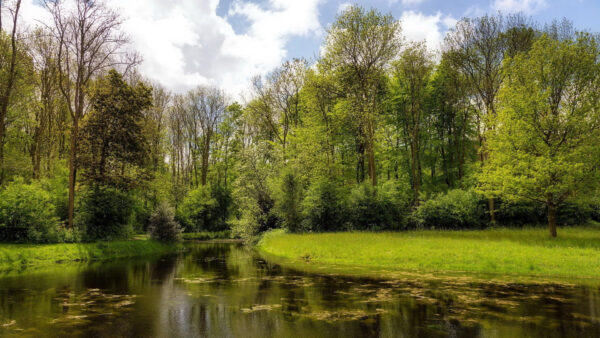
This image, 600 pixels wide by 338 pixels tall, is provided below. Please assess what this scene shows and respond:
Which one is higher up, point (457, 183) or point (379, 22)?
point (379, 22)

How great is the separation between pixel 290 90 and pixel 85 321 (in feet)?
134

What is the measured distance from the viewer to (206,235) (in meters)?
50.6

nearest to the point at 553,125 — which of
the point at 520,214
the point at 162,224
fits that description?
the point at 520,214

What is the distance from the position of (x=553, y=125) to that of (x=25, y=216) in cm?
3585

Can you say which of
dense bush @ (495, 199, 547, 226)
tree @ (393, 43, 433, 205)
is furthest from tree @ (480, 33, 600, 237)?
tree @ (393, 43, 433, 205)

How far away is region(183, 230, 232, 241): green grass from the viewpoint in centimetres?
4944

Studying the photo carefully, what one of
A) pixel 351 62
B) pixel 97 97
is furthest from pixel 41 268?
pixel 351 62

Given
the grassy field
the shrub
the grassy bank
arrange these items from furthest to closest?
the shrub → the grassy bank → the grassy field

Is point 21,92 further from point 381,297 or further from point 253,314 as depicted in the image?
point 381,297

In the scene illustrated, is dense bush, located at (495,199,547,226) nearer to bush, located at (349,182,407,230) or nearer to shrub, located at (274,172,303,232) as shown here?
bush, located at (349,182,407,230)

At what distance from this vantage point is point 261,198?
1398 inches

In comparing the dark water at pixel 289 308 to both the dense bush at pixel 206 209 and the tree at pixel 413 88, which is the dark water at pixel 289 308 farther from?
the dense bush at pixel 206 209

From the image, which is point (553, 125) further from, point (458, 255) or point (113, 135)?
point (113, 135)

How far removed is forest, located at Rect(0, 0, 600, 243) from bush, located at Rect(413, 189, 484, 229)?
0.14 meters
